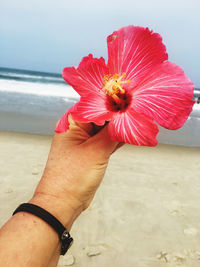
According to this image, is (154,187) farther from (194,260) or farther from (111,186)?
(194,260)

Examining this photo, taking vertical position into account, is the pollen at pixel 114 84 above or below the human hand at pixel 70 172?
above

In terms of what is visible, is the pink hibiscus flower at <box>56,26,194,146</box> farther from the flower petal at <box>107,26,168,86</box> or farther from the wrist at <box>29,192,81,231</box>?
the wrist at <box>29,192,81,231</box>

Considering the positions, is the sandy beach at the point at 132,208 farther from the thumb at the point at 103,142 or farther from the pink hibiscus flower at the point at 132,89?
the pink hibiscus flower at the point at 132,89

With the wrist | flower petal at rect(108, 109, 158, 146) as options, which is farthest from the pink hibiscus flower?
the wrist

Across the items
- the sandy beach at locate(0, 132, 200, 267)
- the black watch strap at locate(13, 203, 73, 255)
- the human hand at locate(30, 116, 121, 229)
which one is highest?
the human hand at locate(30, 116, 121, 229)

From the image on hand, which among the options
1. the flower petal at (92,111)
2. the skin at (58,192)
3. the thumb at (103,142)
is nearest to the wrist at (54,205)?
the skin at (58,192)

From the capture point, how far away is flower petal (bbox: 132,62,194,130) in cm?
49

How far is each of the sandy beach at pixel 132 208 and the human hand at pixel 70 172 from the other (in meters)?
0.94

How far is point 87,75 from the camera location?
54 centimetres

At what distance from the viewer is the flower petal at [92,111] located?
0.51m

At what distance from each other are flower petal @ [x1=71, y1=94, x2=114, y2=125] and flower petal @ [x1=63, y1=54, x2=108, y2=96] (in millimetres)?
20

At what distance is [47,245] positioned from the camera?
0.72m

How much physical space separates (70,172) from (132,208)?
4.95 ft

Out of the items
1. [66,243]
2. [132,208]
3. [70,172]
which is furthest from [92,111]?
[132,208]
